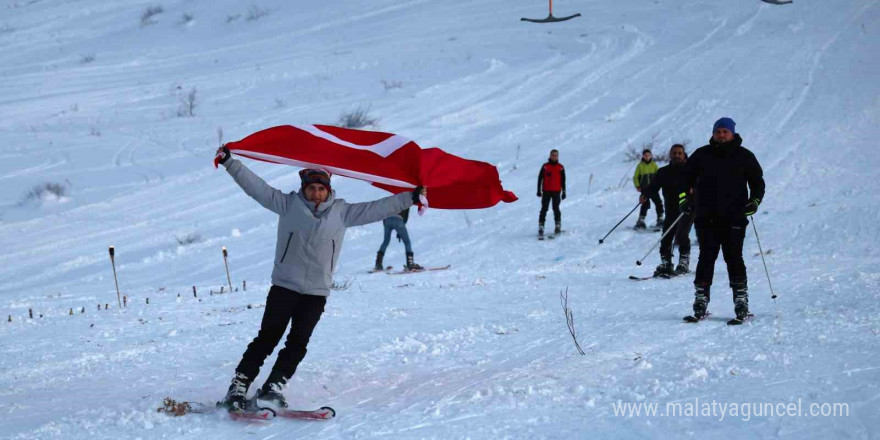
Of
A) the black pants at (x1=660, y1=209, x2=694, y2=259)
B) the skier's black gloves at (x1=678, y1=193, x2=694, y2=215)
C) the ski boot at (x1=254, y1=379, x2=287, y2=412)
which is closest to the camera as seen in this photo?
the ski boot at (x1=254, y1=379, x2=287, y2=412)

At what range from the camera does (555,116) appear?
83.5 feet

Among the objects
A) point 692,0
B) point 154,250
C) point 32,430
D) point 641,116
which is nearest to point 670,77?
point 641,116

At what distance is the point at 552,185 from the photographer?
54.6 feet

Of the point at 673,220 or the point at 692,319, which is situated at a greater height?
the point at 673,220

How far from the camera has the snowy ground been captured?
244 inches

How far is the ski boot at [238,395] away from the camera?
19.5ft

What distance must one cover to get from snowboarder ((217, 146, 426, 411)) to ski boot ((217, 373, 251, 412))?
0.03ft

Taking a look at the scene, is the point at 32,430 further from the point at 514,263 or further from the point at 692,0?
the point at 692,0

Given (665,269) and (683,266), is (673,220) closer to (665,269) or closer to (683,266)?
(683,266)

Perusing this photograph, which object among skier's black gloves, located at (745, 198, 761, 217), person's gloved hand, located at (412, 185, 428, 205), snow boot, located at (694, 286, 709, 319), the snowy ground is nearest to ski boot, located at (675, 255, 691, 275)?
the snowy ground

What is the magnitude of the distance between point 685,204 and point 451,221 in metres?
8.08

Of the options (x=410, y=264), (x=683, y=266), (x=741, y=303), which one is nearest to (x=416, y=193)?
(x=741, y=303)

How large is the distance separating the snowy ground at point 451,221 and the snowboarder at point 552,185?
0.67 meters

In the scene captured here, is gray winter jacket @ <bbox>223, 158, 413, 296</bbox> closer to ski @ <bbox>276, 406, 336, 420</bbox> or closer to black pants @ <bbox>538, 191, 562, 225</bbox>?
ski @ <bbox>276, 406, 336, 420</bbox>
